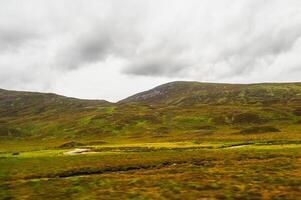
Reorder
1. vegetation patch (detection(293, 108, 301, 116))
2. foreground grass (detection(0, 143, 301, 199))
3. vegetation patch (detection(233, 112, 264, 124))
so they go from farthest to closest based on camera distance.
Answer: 1. vegetation patch (detection(293, 108, 301, 116))
2. vegetation patch (detection(233, 112, 264, 124))
3. foreground grass (detection(0, 143, 301, 199))

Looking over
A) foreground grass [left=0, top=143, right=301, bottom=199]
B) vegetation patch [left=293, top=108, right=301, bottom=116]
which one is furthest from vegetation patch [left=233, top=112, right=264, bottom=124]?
foreground grass [left=0, top=143, right=301, bottom=199]

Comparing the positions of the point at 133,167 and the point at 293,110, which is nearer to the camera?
the point at 133,167

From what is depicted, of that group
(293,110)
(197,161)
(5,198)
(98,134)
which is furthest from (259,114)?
(5,198)

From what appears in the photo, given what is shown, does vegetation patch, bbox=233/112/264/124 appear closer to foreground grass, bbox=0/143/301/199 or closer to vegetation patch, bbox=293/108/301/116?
vegetation patch, bbox=293/108/301/116

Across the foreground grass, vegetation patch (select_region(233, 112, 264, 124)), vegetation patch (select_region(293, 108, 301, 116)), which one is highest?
vegetation patch (select_region(293, 108, 301, 116))

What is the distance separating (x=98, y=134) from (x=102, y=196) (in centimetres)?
16017

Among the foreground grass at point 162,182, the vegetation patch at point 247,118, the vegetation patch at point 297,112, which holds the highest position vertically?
the vegetation patch at point 297,112

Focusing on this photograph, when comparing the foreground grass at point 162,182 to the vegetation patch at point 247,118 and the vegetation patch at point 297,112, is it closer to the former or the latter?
the vegetation patch at point 247,118

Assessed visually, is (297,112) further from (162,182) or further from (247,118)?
(162,182)

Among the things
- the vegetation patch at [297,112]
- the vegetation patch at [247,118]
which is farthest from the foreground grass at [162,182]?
the vegetation patch at [297,112]

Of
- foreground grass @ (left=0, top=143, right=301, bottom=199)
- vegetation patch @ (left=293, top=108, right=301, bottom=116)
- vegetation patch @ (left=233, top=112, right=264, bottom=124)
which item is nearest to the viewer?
foreground grass @ (left=0, top=143, right=301, bottom=199)

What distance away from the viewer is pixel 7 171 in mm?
43844

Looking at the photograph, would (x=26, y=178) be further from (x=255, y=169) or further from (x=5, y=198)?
(x=255, y=169)

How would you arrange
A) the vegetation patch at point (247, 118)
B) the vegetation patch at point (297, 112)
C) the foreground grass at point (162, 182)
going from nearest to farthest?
the foreground grass at point (162, 182) → the vegetation patch at point (247, 118) → the vegetation patch at point (297, 112)
